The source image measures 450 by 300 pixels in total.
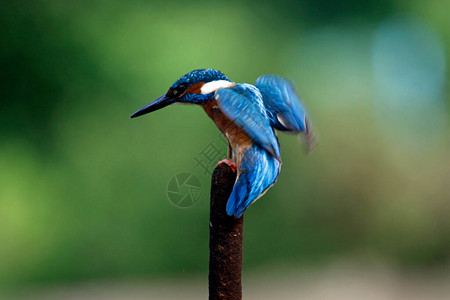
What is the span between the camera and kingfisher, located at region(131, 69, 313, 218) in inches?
32.5

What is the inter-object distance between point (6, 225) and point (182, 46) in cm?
121

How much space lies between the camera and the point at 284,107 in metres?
0.95

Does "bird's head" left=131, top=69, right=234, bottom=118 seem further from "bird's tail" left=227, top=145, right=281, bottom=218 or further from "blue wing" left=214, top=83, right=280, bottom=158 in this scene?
"bird's tail" left=227, top=145, right=281, bottom=218

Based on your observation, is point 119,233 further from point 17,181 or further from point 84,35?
point 84,35

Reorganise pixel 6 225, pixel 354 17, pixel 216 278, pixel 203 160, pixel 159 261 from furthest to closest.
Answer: pixel 354 17, pixel 159 261, pixel 6 225, pixel 203 160, pixel 216 278

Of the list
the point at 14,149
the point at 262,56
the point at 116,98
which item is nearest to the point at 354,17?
the point at 262,56

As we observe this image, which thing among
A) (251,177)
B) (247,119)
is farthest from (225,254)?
(247,119)

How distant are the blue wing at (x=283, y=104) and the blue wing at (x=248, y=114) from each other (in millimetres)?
69

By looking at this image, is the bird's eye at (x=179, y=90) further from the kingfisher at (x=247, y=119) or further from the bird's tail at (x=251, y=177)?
the bird's tail at (x=251, y=177)

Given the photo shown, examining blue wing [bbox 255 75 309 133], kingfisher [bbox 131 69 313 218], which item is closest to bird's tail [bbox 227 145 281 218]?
kingfisher [bbox 131 69 313 218]

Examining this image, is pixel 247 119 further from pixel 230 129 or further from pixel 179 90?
pixel 179 90

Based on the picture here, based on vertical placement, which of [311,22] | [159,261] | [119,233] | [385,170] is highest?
[311,22]

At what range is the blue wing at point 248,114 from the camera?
2.71 feet

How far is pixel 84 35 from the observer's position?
2.20 meters
